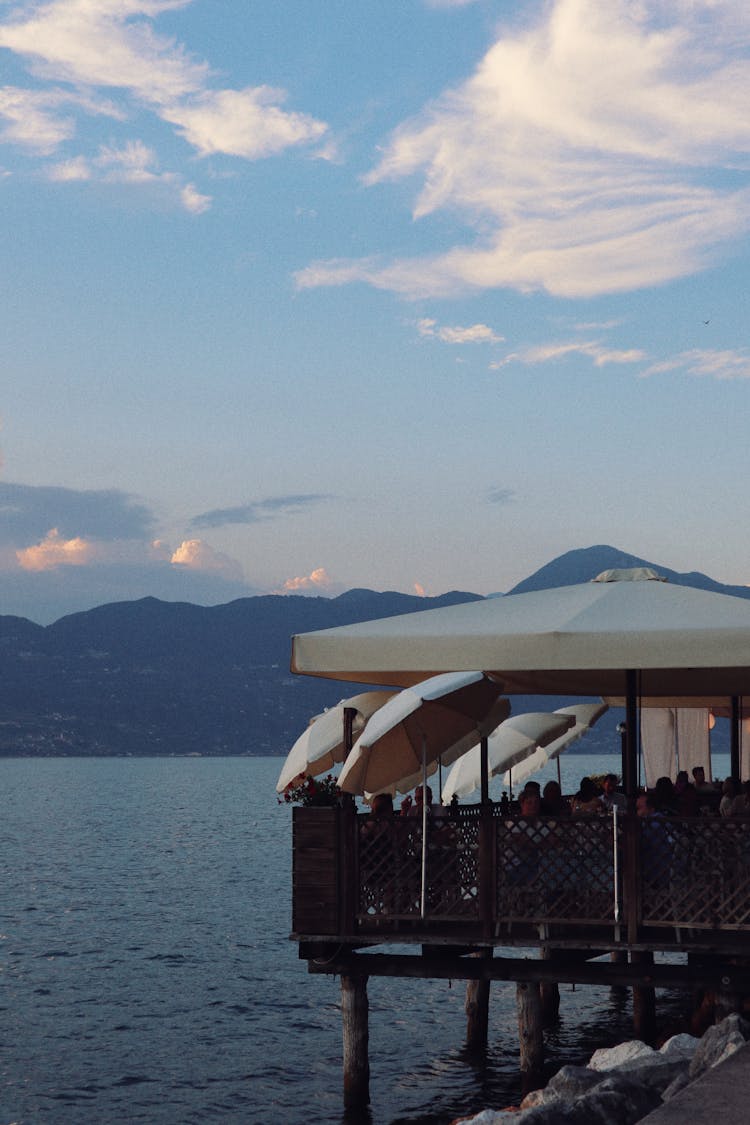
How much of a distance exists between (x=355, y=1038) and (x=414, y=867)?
3.20m

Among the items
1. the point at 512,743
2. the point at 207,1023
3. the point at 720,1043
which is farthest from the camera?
the point at 207,1023

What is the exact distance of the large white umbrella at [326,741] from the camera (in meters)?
16.7

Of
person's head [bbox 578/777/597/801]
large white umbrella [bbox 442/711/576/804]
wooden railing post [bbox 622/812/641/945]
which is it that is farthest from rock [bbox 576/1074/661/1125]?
large white umbrella [bbox 442/711/576/804]

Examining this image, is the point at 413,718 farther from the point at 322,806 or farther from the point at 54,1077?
the point at 54,1077

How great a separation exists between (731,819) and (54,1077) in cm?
1374

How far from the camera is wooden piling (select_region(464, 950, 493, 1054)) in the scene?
71.6ft

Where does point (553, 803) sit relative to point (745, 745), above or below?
below

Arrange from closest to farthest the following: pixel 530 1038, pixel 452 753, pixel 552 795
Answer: pixel 552 795, pixel 530 1038, pixel 452 753

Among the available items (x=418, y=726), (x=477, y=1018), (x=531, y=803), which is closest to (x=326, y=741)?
(x=531, y=803)

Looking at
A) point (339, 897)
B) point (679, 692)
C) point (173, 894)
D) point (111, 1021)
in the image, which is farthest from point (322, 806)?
point (173, 894)

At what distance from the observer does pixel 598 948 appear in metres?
13.8

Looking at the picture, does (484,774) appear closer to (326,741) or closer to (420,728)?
(326,741)

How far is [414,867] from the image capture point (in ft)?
47.2

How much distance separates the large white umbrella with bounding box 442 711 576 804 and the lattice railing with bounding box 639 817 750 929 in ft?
20.9
